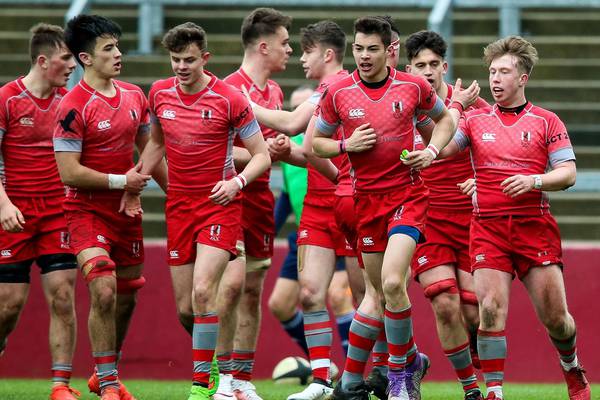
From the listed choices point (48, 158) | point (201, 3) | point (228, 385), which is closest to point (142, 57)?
point (201, 3)

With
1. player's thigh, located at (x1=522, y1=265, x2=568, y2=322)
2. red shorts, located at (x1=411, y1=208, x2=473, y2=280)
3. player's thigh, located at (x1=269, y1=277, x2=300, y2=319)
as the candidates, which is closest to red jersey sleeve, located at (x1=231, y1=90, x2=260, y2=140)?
red shorts, located at (x1=411, y1=208, x2=473, y2=280)

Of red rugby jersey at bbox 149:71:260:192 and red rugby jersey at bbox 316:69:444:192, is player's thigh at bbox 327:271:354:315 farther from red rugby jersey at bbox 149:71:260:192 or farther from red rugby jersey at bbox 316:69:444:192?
red rugby jersey at bbox 316:69:444:192

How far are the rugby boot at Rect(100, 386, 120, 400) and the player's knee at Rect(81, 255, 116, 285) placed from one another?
2.29 feet

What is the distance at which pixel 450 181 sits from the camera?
28.5 feet

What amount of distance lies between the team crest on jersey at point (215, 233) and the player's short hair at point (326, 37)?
191cm

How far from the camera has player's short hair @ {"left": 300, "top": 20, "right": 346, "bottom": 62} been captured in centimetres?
930

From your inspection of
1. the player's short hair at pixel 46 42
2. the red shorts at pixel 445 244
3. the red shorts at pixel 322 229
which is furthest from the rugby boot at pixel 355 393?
the player's short hair at pixel 46 42

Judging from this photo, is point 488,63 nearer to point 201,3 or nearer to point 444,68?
point 444,68

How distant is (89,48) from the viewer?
8.39m

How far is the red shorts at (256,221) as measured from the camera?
9070 mm

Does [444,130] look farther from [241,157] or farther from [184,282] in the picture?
[184,282]

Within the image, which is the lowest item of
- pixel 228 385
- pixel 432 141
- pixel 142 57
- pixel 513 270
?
pixel 228 385

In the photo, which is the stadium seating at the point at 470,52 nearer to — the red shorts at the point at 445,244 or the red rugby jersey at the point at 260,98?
the red rugby jersey at the point at 260,98

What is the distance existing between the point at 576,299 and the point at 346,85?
4.26 m
